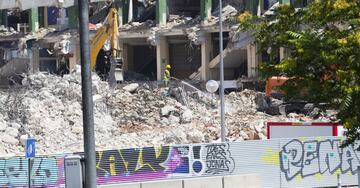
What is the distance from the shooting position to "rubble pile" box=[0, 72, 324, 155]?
41156 millimetres

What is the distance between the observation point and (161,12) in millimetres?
64750

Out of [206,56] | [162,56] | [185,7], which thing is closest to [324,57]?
[206,56]

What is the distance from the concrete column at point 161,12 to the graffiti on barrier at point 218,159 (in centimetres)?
3899

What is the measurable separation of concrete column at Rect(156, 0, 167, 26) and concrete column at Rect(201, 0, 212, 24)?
3.43 m

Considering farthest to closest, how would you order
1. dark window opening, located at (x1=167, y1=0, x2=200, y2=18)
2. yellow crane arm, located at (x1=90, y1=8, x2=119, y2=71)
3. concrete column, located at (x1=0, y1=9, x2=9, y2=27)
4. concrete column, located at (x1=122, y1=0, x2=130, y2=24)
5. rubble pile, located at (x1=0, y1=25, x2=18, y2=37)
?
concrete column, located at (x1=0, y1=9, x2=9, y2=27) → rubble pile, located at (x1=0, y1=25, x2=18, y2=37) → dark window opening, located at (x1=167, y1=0, x2=200, y2=18) → concrete column, located at (x1=122, y1=0, x2=130, y2=24) → yellow crane arm, located at (x1=90, y1=8, x2=119, y2=71)

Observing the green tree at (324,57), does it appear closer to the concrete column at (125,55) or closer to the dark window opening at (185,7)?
the concrete column at (125,55)

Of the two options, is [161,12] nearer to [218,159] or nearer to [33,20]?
[33,20]

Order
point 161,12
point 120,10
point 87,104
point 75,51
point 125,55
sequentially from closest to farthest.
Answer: point 87,104 → point 161,12 → point 75,51 → point 120,10 → point 125,55

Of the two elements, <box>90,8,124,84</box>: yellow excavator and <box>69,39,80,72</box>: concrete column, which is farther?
<box>69,39,80,72</box>: concrete column

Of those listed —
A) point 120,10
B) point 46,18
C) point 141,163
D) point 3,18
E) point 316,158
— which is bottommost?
point 316,158

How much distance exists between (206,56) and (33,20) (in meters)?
16.9

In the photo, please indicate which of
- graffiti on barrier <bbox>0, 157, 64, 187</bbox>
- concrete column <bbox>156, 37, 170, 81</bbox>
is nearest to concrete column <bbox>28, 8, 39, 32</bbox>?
concrete column <bbox>156, 37, 170, 81</bbox>

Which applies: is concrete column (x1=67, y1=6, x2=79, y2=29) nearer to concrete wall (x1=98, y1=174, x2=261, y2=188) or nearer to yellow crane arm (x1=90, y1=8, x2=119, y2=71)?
yellow crane arm (x1=90, y1=8, x2=119, y2=71)

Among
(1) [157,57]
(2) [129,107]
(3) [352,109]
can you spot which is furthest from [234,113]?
(3) [352,109]
